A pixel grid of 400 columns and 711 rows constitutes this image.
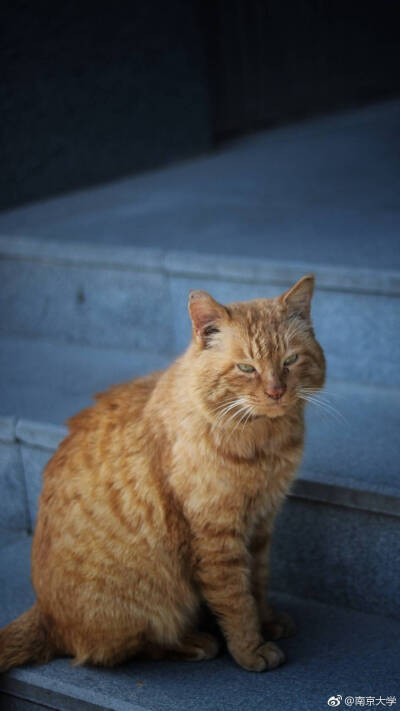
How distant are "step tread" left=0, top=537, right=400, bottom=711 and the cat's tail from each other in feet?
0.09

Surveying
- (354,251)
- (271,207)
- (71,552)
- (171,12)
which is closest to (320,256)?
(354,251)

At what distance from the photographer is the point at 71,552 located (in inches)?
70.7

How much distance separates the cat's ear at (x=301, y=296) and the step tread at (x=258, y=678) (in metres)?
0.77

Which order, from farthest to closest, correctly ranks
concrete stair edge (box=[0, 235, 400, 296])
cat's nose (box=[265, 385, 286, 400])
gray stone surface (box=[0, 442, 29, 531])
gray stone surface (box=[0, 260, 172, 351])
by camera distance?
gray stone surface (box=[0, 260, 172, 351]) → concrete stair edge (box=[0, 235, 400, 296]) → gray stone surface (box=[0, 442, 29, 531]) → cat's nose (box=[265, 385, 286, 400])

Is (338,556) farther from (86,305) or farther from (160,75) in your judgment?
(160,75)

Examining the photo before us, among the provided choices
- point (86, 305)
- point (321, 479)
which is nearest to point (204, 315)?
point (321, 479)

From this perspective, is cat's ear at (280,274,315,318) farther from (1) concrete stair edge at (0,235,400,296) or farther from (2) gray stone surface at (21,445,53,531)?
(2) gray stone surface at (21,445,53,531)

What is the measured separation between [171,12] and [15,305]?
2.07m

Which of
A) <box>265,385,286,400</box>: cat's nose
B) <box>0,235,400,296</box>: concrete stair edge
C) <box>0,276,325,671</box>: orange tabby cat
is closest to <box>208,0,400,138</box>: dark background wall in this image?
<box>0,235,400,296</box>: concrete stair edge

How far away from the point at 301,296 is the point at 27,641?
3.23ft

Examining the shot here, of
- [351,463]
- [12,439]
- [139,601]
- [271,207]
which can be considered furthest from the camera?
[271,207]

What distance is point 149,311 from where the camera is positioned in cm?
294

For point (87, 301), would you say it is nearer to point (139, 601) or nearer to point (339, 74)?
point (139, 601)

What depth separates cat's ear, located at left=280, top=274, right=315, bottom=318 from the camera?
1723 millimetres
